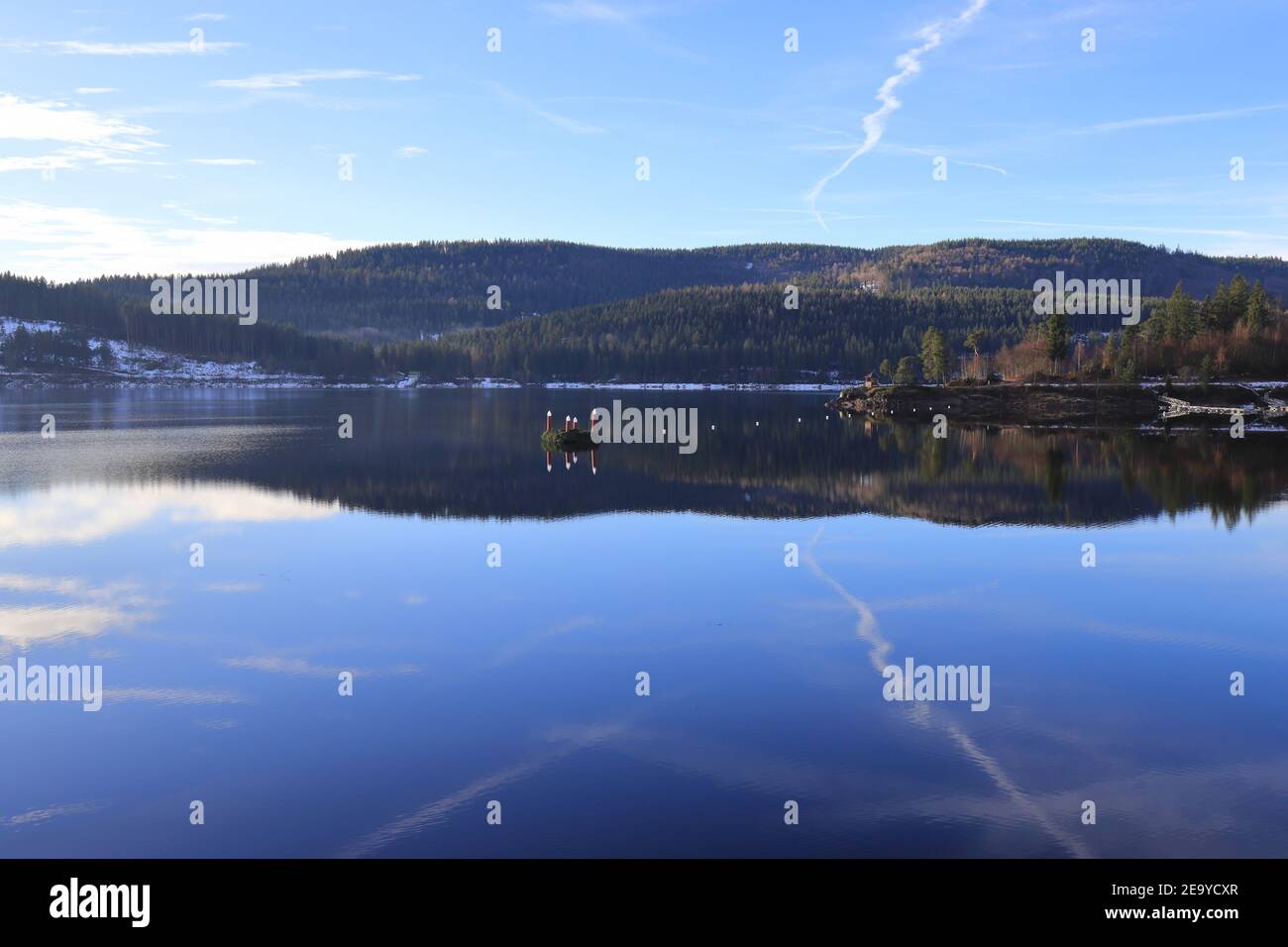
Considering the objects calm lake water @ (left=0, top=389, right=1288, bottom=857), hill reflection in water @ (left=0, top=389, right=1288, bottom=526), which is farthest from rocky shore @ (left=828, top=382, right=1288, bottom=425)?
calm lake water @ (left=0, top=389, right=1288, bottom=857)

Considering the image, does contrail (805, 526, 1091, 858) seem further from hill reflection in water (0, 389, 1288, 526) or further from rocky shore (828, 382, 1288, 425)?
rocky shore (828, 382, 1288, 425)

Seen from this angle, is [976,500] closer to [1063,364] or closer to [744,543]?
[744,543]

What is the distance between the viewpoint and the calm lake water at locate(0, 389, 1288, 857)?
16.7 m

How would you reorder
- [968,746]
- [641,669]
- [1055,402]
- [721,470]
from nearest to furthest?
[968,746], [641,669], [721,470], [1055,402]

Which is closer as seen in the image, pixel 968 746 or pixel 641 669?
pixel 968 746

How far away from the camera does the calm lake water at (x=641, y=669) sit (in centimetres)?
1670

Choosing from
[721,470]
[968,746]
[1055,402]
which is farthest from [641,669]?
[1055,402]

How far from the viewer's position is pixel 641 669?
25.2 m

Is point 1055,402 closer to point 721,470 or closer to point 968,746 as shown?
point 721,470

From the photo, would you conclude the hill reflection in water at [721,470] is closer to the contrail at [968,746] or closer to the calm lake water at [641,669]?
the calm lake water at [641,669]

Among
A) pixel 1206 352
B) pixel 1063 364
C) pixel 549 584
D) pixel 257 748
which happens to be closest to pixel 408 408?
pixel 1063 364

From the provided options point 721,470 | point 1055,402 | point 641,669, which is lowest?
point 641,669
